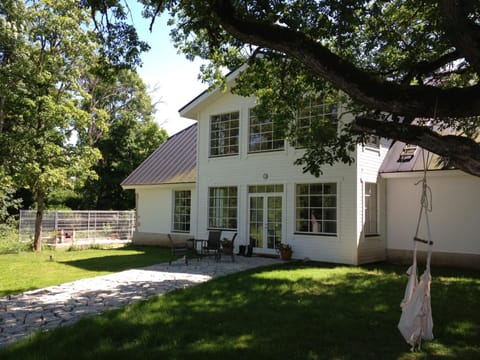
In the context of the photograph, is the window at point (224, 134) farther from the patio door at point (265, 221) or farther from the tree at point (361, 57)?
the tree at point (361, 57)

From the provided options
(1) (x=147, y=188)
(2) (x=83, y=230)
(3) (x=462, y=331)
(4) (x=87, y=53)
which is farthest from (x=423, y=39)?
(2) (x=83, y=230)

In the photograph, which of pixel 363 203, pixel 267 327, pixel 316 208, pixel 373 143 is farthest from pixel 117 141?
pixel 267 327

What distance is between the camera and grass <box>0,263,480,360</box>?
17.1ft

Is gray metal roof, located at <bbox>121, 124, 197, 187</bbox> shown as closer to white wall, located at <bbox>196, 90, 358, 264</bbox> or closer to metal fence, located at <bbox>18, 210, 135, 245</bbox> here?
white wall, located at <bbox>196, 90, 358, 264</bbox>

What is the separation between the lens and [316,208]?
46.3 ft

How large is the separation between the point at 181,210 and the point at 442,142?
589 inches

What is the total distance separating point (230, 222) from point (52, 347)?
11.3 m

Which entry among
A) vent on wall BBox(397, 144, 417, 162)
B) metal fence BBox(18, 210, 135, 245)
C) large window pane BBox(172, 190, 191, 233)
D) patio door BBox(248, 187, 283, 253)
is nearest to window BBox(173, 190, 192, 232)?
large window pane BBox(172, 190, 191, 233)

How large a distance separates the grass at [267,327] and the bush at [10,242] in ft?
37.8

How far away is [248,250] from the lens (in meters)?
15.2

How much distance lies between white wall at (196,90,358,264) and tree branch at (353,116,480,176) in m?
7.11

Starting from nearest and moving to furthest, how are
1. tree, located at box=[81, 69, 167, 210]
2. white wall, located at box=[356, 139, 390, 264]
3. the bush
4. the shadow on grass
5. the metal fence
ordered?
the shadow on grass → white wall, located at box=[356, 139, 390, 264] → the bush → the metal fence → tree, located at box=[81, 69, 167, 210]

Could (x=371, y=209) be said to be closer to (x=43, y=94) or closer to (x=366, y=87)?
(x=366, y=87)

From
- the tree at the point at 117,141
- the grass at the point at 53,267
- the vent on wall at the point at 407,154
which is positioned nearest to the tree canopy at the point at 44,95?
the grass at the point at 53,267
